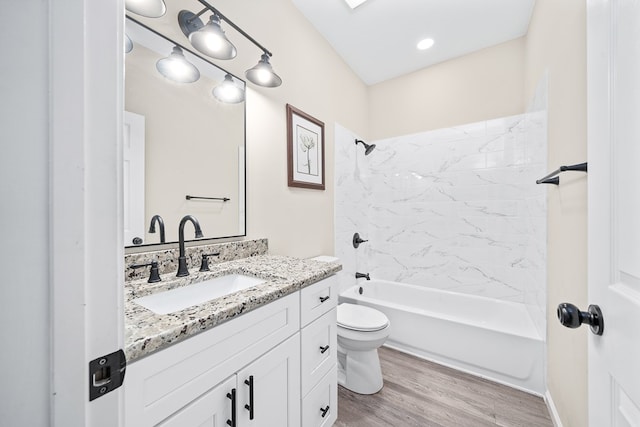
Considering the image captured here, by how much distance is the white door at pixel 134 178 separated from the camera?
1.03 metres

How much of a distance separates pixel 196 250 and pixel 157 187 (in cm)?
35

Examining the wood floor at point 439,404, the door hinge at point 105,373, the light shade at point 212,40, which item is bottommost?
the wood floor at point 439,404

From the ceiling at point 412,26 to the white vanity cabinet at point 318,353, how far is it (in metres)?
2.07

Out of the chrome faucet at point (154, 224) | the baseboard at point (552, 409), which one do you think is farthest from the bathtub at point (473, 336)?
the chrome faucet at point (154, 224)

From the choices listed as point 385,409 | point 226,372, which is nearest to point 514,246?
point 385,409

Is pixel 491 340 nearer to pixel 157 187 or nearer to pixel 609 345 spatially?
pixel 609 345

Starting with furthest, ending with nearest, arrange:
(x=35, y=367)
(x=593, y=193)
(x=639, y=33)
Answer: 1. (x=593, y=193)
2. (x=639, y=33)
3. (x=35, y=367)

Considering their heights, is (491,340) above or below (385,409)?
above

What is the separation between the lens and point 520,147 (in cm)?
221

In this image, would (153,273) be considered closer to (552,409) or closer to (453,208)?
(552,409)

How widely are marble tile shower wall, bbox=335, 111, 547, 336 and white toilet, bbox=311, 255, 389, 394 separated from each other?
29.8 inches

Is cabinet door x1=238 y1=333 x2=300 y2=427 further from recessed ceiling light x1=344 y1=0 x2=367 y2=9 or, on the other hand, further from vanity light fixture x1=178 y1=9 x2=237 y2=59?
recessed ceiling light x1=344 y1=0 x2=367 y2=9

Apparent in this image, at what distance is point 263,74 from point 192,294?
1270mm

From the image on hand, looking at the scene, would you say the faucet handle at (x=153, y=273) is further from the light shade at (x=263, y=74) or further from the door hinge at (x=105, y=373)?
the light shade at (x=263, y=74)
